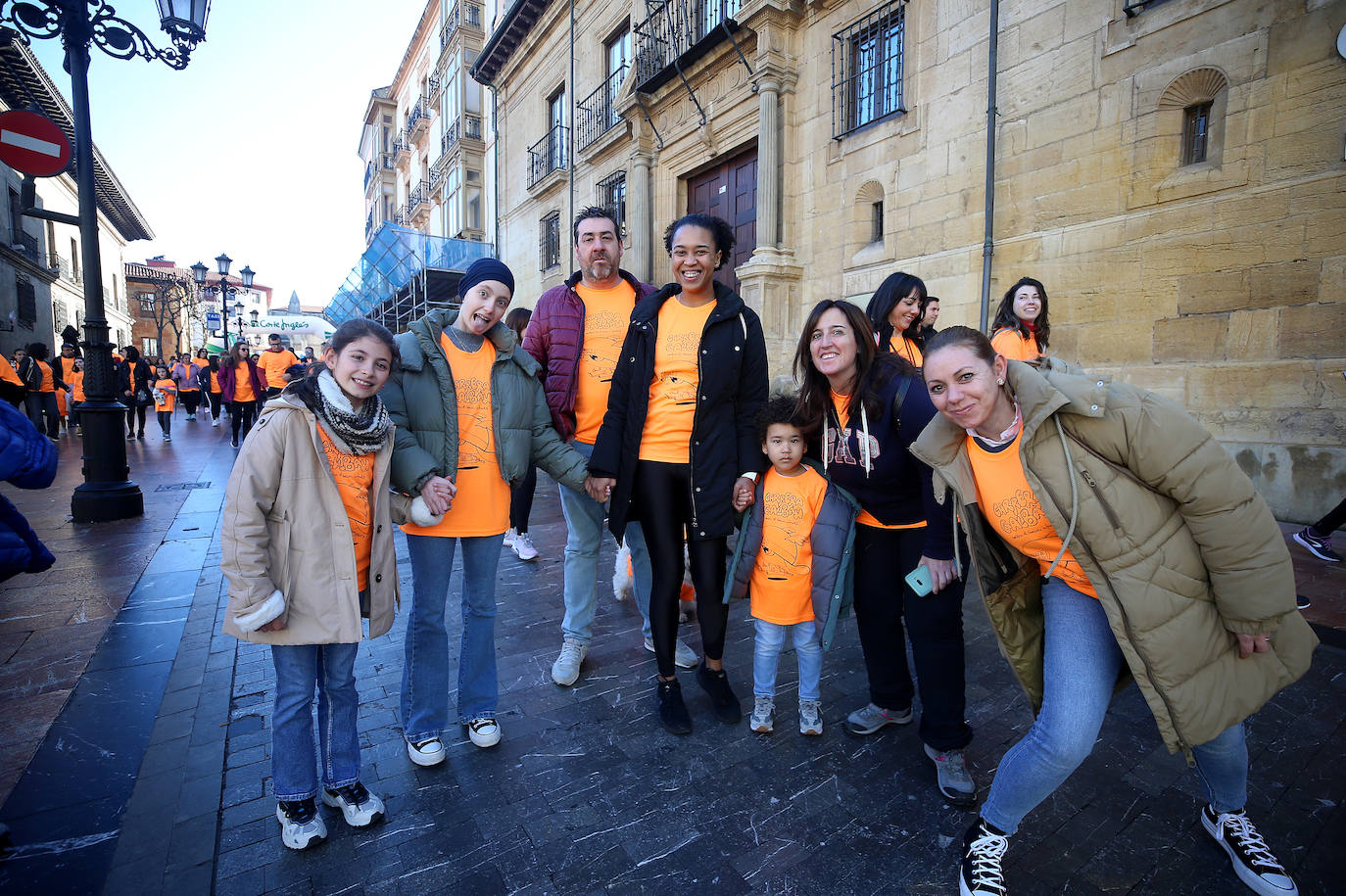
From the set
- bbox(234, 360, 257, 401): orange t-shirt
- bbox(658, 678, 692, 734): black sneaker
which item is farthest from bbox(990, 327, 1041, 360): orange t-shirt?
bbox(234, 360, 257, 401): orange t-shirt

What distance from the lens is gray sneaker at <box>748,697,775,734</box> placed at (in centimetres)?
280

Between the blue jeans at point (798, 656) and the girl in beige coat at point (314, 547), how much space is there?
150 cm

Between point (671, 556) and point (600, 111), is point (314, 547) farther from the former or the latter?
point (600, 111)

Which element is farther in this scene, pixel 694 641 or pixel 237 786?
pixel 694 641

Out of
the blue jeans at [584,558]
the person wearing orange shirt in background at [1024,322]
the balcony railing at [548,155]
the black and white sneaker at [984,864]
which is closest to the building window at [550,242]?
the balcony railing at [548,155]

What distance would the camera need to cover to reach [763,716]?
2.82m

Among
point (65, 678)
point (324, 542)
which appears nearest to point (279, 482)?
point (324, 542)

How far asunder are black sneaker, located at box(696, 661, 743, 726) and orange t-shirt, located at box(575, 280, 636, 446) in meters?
1.26

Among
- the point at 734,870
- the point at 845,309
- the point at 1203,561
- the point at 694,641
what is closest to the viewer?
the point at 1203,561

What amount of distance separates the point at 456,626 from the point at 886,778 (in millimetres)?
2620

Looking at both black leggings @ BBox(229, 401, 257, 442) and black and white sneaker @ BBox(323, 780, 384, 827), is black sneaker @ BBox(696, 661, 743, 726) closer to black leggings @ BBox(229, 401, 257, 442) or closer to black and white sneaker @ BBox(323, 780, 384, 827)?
black and white sneaker @ BBox(323, 780, 384, 827)

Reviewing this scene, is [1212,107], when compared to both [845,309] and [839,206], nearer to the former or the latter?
[839,206]

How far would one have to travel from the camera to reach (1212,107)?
5.79 meters

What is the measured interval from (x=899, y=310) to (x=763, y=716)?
6.65 feet
